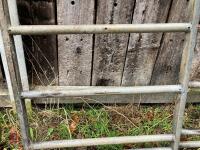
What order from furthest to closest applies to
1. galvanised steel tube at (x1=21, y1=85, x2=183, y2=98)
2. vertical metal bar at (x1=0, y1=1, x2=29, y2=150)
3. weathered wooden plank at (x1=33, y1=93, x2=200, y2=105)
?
weathered wooden plank at (x1=33, y1=93, x2=200, y2=105) < galvanised steel tube at (x1=21, y1=85, x2=183, y2=98) < vertical metal bar at (x1=0, y1=1, x2=29, y2=150)

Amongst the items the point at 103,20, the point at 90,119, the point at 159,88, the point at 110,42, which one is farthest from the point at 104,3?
the point at 90,119

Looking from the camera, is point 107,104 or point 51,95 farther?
point 107,104

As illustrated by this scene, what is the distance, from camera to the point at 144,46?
2355 millimetres

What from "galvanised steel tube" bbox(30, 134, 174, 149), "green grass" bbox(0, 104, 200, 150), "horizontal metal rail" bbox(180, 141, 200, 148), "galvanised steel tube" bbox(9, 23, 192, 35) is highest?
"galvanised steel tube" bbox(9, 23, 192, 35)

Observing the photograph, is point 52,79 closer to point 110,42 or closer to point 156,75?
point 110,42

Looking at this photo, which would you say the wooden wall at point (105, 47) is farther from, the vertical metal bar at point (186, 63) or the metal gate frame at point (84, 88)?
the vertical metal bar at point (186, 63)

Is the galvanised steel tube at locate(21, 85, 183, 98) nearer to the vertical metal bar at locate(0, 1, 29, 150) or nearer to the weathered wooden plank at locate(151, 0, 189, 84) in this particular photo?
the vertical metal bar at locate(0, 1, 29, 150)

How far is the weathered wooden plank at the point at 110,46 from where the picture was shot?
84.0 inches

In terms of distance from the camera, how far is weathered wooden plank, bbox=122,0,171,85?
84.9 inches

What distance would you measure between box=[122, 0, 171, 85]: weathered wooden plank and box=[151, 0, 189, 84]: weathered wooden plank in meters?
0.04

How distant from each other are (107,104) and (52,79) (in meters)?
0.48

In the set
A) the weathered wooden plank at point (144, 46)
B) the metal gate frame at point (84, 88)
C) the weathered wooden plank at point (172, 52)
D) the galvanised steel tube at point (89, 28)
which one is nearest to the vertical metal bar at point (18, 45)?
the metal gate frame at point (84, 88)

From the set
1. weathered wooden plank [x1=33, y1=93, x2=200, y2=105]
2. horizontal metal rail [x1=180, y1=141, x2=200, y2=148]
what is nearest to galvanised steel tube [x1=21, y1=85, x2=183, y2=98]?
horizontal metal rail [x1=180, y1=141, x2=200, y2=148]

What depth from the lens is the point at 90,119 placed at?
8.59ft
